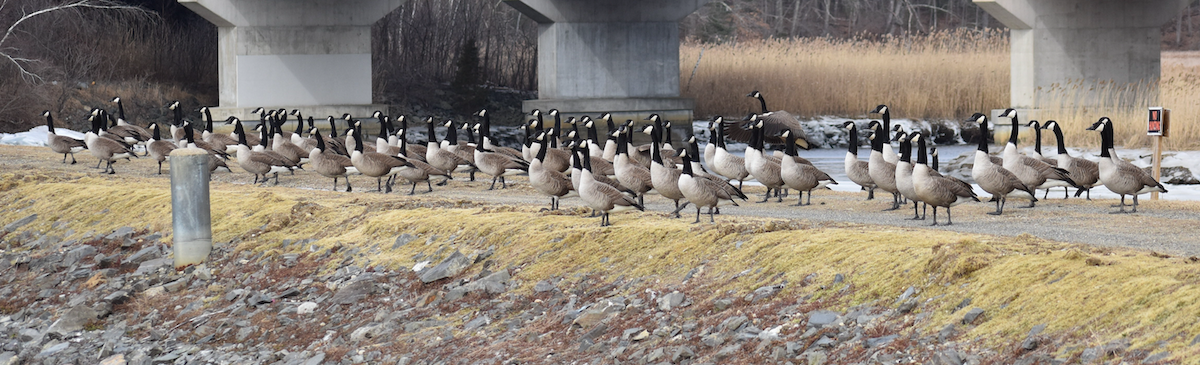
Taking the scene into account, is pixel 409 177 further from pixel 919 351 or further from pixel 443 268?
pixel 919 351

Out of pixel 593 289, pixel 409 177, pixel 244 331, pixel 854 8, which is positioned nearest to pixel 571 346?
pixel 593 289

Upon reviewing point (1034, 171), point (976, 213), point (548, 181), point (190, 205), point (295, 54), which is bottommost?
point (976, 213)

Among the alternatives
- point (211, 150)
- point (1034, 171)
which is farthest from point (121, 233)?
point (1034, 171)

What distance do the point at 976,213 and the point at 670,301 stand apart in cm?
702

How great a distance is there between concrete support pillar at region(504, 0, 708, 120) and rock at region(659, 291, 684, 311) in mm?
27731

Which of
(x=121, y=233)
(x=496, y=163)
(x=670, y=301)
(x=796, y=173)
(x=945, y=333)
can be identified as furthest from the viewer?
(x=496, y=163)

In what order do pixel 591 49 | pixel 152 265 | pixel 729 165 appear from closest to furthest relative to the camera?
pixel 152 265 < pixel 729 165 < pixel 591 49

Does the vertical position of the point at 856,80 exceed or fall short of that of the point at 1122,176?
it exceeds it

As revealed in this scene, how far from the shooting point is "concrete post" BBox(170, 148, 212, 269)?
13.3 meters

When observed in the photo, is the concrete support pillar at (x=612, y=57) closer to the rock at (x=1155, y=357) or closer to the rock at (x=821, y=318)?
the rock at (x=821, y=318)

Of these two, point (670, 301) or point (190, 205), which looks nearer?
point (670, 301)

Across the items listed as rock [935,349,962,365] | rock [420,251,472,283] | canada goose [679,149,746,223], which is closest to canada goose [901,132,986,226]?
canada goose [679,149,746,223]

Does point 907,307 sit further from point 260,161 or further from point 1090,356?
point 260,161

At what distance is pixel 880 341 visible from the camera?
7.94 meters
